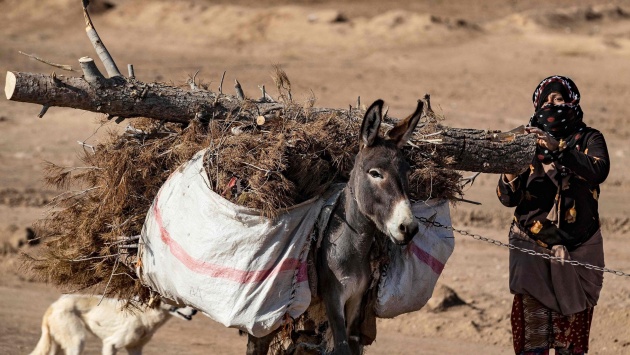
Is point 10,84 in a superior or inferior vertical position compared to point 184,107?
superior

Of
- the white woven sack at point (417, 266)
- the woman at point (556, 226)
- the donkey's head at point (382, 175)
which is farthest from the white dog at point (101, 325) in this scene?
the donkey's head at point (382, 175)

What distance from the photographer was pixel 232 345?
8797 millimetres

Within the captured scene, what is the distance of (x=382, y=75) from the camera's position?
2045 cm

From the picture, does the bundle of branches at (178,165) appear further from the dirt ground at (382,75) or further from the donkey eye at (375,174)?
the dirt ground at (382,75)

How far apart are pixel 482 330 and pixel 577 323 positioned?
271 centimetres

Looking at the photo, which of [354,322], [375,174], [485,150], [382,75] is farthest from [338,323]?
[382,75]

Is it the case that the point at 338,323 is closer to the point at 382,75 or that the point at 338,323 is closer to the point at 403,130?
the point at 403,130

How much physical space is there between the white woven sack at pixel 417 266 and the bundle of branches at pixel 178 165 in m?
0.15

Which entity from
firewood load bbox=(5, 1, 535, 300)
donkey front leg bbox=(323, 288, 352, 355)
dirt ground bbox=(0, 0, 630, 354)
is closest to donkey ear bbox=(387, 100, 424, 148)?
firewood load bbox=(5, 1, 535, 300)

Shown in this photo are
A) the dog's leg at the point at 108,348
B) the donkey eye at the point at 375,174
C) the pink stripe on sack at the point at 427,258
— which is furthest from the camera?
the dog's leg at the point at 108,348

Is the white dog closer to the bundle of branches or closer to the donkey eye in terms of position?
the bundle of branches

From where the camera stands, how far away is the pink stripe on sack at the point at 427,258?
19.1 ft

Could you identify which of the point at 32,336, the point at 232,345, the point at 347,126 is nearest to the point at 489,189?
the point at 232,345

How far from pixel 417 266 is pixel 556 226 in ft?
3.01
